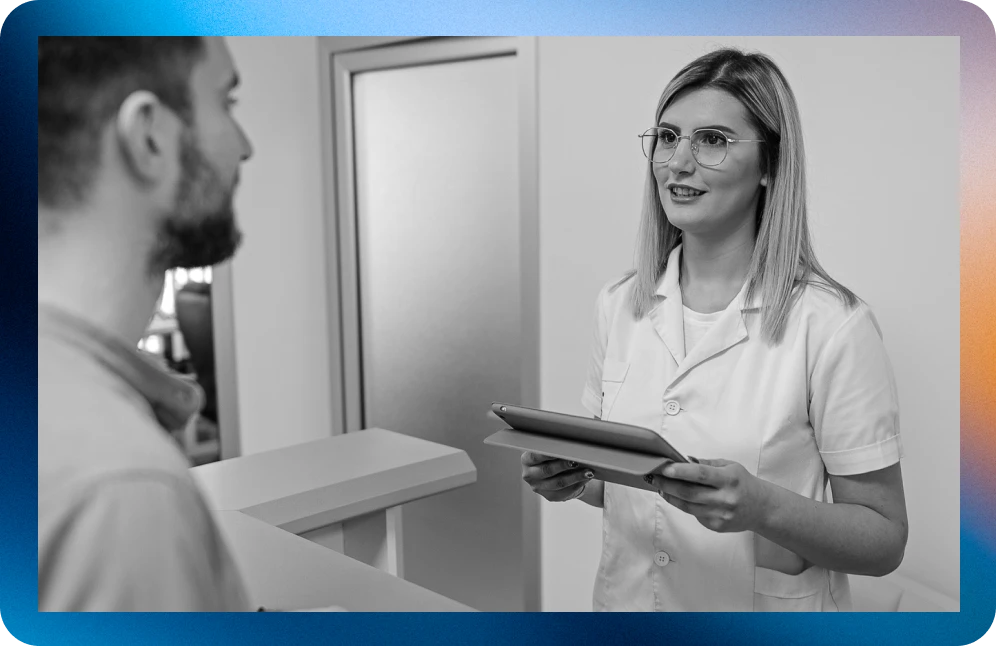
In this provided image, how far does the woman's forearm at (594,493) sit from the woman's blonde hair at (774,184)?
41 centimetres

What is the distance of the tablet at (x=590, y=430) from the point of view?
1231 millimetres

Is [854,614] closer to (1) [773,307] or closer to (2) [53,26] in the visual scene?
(1) [773,307]

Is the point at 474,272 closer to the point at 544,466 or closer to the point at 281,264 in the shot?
the point at 281,264

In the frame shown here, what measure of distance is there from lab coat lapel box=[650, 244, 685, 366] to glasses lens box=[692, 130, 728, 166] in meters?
0.18

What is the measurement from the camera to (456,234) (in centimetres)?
215

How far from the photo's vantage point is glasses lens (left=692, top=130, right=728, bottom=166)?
147 centimetres

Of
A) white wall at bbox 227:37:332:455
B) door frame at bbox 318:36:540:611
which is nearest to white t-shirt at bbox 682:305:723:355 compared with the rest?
door frame at bbox 318:36:540:611

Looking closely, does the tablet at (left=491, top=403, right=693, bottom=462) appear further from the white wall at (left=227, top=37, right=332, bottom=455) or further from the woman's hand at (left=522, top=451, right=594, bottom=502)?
the white wall at (left=227, top=37, right=332, bottom=455)

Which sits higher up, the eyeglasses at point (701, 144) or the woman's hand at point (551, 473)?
the eyeglasses at point (701, 144)

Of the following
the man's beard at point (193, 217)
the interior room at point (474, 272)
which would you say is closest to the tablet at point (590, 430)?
the interior room at point (474, 272)

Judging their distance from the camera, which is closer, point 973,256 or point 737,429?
point 737,429

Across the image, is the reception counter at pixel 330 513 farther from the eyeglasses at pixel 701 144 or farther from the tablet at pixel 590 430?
the eyeglasses at pixel 701 144

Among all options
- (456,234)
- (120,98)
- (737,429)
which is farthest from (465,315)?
(120,98)

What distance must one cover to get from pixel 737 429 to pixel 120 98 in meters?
1.11
